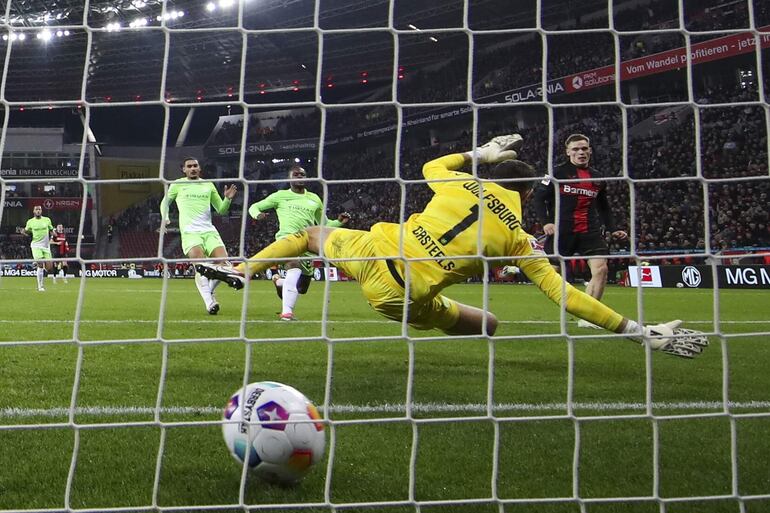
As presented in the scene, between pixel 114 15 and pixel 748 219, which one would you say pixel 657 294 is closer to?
pixel 748 219


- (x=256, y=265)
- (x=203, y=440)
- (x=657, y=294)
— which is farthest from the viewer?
(x=657, y=294)

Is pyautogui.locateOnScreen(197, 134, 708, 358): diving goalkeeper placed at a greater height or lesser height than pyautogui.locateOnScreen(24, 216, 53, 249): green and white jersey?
lesser

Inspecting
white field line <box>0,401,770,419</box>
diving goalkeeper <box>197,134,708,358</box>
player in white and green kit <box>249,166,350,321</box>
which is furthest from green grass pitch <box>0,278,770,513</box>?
player in white and green kit <box>249,166,350,321</box>

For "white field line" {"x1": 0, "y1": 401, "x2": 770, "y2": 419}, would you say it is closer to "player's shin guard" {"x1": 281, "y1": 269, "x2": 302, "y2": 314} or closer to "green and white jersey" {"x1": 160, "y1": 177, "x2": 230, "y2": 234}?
"player's shin guard" {"x1": 281, "y1": 269, "x2": 302, "y2": 314}

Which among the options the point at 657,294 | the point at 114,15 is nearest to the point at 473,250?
the point at 657,294

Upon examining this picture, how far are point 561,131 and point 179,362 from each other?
19.9 meters

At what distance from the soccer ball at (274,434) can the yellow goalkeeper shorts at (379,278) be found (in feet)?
4.27

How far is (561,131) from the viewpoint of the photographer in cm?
2309

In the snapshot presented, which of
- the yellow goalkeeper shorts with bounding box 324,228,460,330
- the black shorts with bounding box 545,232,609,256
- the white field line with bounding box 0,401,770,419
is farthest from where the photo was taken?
the black shorts with bounding box 545,232,609,256

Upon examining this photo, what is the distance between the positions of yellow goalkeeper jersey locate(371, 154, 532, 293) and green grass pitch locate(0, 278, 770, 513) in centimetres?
60

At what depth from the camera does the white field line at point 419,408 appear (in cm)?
348

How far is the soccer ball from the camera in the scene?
8.32 ft

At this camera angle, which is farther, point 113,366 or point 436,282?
point 113,366

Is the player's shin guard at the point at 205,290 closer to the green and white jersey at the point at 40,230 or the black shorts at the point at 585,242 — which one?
the black shorts at the point at 585,242
